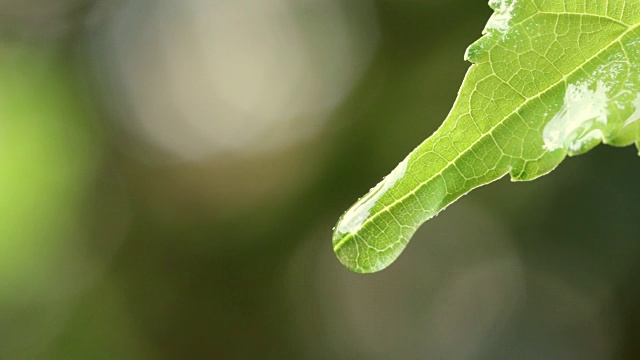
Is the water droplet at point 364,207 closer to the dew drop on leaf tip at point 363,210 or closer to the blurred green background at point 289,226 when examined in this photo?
the dew drop on leaf tip at point 363,210

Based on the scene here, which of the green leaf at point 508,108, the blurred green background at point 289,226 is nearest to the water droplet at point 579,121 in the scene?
the green leaf at point 508,108

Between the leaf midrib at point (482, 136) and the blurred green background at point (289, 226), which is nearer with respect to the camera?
the leaf midrib at point (482, 136)

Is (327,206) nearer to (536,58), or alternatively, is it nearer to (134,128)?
(134,128)

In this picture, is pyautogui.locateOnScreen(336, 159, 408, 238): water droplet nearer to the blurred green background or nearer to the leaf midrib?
the leaf midrib

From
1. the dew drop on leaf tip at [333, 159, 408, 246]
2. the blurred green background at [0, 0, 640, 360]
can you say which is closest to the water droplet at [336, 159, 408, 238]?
the dew drop on leaf tip at [333, 159, 408, 246]

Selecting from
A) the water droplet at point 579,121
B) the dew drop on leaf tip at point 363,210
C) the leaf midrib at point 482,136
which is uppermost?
the dew drop on leaf tip at point 363,210

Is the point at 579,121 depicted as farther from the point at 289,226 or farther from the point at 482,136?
the point at 289,226

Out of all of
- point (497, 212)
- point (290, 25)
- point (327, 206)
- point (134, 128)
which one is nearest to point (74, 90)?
point (134, 128)
